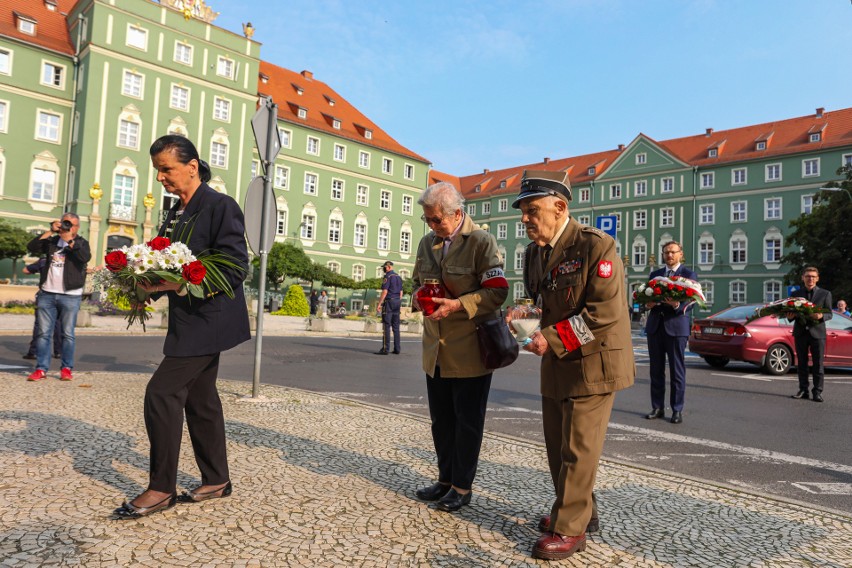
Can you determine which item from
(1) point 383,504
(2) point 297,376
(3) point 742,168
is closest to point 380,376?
(2) point 297,376

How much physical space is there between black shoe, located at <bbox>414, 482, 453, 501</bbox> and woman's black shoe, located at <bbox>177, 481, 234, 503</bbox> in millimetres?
1090

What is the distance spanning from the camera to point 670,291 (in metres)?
6.79

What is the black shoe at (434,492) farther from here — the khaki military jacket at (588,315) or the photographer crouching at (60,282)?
the photographer crouching at (60,282)

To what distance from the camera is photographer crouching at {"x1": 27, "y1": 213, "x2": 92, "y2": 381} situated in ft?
23.4

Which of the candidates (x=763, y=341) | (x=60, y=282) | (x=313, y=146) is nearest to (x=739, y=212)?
(x=313, y=146)

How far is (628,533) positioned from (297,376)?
721 cm

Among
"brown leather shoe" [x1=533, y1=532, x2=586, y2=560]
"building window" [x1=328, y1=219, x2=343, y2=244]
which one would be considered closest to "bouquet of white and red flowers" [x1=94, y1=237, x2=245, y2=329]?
"brown leather shoe" [x1=533, y1=532, x2=586, y2=560]

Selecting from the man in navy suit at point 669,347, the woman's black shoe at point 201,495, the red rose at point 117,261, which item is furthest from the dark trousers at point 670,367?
the red rose at point 117,261

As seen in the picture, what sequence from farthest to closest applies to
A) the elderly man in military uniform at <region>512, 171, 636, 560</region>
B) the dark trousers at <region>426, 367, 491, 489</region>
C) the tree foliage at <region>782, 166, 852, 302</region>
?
the tree foliage at <region>782, 166, 852, 302</region>, the dark trousers at <region>426, 367, 491, 489</region>, the elderly man in military uniform at <region>512, 171, 636, 560</region>

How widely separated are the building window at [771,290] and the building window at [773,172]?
8.74 m

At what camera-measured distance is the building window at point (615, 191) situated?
6179cm

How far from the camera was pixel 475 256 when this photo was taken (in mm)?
3543

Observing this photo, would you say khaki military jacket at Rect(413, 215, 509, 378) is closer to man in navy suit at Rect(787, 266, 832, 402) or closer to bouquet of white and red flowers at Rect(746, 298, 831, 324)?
bouquet of white and red flowers at Rect(746, 298, 831, 324)

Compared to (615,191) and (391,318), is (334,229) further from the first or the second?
(391,318)
